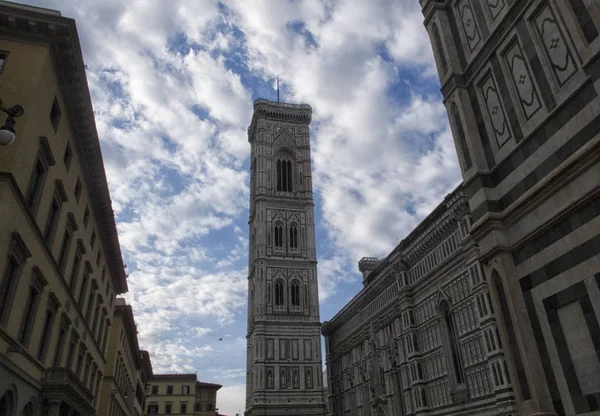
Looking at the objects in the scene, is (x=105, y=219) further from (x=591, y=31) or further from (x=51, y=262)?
(x=591, y=31)

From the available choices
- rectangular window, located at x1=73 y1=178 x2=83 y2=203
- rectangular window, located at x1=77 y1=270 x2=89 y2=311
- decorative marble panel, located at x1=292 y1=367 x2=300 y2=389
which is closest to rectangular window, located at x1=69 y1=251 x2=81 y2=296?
rectangular window, located at x1=77 y1=270 x2=89 y2=311

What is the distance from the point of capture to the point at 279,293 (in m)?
74.2

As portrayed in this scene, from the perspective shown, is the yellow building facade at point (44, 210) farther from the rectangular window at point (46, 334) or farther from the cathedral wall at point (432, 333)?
the cathedral wall at point (432, 333)

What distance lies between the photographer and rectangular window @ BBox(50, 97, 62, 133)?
62.8ft

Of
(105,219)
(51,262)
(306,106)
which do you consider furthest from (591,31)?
(306,106)

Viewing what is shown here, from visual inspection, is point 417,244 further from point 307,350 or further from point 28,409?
point 28,409

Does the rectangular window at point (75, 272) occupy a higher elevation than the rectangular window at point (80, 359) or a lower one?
higher

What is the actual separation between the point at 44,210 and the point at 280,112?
7222 cm

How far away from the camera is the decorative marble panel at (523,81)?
10.8m

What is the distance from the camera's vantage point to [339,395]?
67.7 m

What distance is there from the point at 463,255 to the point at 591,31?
106 feet

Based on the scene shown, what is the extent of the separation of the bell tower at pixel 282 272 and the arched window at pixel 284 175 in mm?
174

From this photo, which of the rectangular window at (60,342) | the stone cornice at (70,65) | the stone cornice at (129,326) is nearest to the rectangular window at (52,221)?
the stone cornice at (70,65)

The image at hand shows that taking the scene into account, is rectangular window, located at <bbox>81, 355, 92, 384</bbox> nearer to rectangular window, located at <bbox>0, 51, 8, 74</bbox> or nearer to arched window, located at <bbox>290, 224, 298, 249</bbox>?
rectangular window, located at <bbox>0, 51, 8, 74</bbox>
